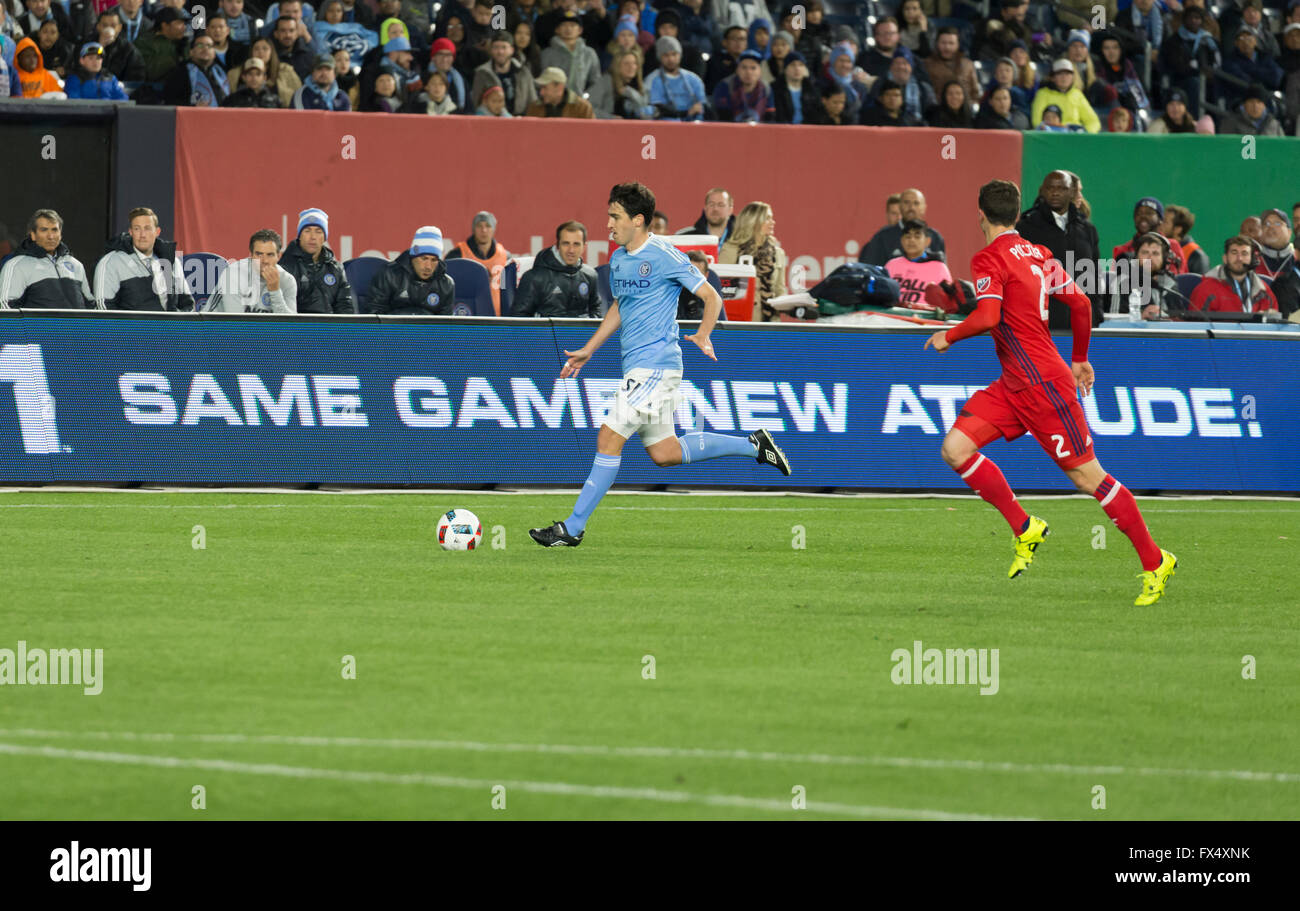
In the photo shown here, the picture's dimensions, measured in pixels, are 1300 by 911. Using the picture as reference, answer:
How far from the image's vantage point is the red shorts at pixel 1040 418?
11914mm

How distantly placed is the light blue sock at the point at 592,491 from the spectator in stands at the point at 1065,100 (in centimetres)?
1518

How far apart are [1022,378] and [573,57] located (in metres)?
13.8

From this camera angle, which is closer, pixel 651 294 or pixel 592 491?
pixel 592 491

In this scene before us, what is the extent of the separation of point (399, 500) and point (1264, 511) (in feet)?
23.4

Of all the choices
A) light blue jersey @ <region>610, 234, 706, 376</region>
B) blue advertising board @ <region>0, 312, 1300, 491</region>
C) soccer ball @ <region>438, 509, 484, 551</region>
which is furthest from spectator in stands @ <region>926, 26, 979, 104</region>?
soccer ball @ <region>438, 509, 484, 551</region>

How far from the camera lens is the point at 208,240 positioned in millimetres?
23000

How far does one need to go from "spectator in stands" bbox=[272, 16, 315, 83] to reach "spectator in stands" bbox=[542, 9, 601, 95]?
2938 millimetres

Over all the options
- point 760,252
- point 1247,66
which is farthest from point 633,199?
point 1247,66

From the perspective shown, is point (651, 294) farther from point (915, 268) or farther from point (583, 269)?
point (915, 268)

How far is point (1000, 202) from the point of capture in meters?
11.8

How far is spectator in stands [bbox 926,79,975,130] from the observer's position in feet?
83.6

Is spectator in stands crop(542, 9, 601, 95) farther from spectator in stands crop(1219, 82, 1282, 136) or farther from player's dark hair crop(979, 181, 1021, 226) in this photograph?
player's dark hair crop(979, 181, 1021, 226)

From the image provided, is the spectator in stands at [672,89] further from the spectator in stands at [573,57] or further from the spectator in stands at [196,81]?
the spectator in stands at [196,81]

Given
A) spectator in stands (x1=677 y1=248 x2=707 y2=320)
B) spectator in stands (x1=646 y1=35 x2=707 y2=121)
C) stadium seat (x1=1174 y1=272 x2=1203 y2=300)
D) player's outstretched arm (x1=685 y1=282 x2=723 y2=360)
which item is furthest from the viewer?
spectator in stands (x1=646 y1=35 x2=707 y2=121)
